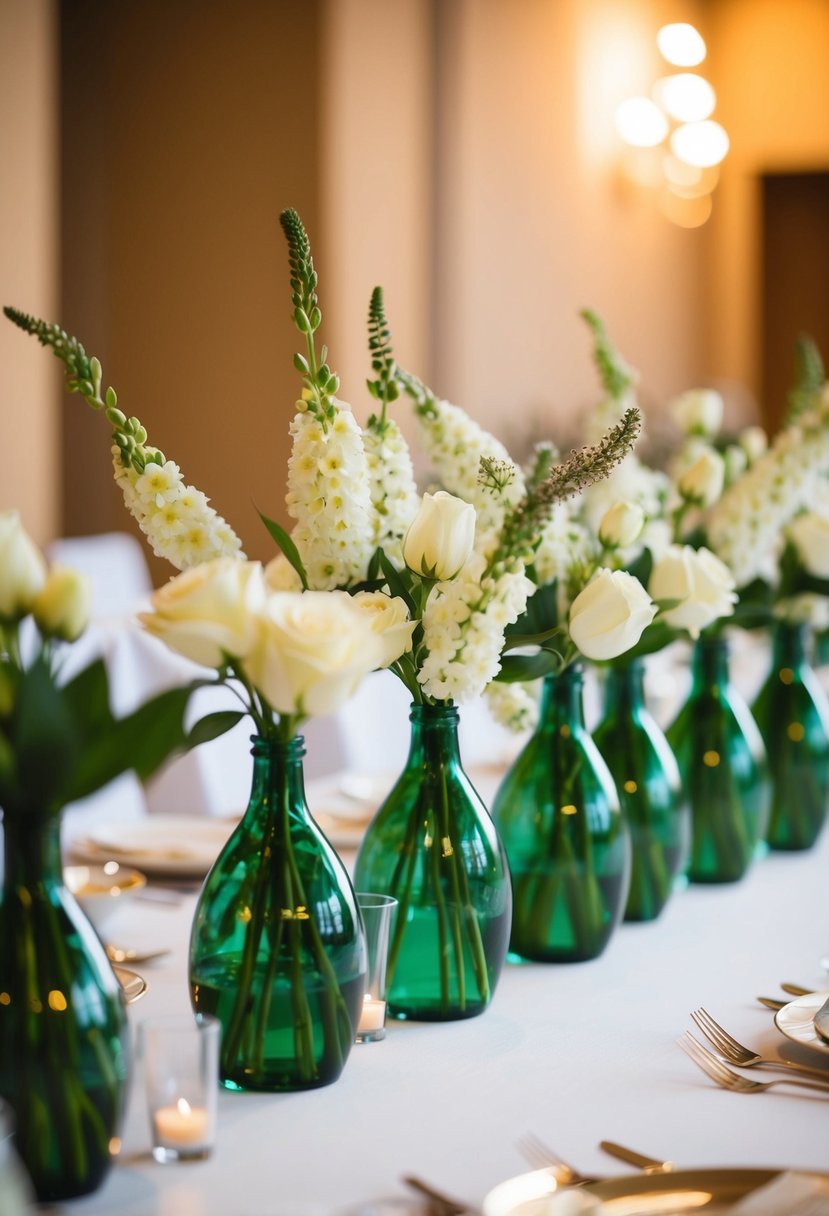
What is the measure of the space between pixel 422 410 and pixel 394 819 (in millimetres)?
340

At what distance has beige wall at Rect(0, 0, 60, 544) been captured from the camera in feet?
14.4

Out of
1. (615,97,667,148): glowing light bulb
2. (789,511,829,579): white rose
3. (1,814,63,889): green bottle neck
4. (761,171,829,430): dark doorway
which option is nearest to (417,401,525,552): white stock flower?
(1,814,63,889): green bottle neck

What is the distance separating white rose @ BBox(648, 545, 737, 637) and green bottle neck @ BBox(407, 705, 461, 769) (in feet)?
1.10

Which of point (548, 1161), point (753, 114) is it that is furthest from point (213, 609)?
point (753, 114)

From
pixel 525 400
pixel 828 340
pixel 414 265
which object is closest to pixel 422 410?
pixel 414 265

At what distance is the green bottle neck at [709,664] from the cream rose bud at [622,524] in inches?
16.7

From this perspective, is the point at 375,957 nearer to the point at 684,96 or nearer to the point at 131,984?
the point at 131,984

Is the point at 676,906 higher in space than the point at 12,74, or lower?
lower

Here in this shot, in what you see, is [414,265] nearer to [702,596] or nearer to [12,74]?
[12,74]

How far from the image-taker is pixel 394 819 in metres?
1.19

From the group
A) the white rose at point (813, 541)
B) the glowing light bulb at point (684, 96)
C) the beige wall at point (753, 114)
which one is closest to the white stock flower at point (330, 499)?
the white rose at point (813, 541)

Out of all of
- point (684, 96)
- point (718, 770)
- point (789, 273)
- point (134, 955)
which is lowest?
point (134, 955)

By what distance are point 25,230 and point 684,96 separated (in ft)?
18.5

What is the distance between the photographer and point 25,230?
4.46 meters
